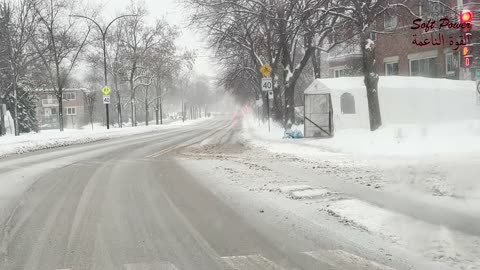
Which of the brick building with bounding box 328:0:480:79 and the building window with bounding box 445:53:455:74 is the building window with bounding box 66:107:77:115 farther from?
the building window with bounding box 445:53:455:74

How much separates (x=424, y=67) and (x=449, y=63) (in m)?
1.94

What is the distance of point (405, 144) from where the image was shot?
1556 cm

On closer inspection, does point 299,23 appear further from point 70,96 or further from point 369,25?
point 70,96

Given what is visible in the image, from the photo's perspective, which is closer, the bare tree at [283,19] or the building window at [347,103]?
the bare tree at [283,19]

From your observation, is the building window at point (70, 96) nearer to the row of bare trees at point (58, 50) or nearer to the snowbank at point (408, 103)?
the row of bare trees at point (58, 50)

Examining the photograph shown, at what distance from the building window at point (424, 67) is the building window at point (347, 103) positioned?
941cm

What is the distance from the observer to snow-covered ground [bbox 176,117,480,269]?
19.5ft

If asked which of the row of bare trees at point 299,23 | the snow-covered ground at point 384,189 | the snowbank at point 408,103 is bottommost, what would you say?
the snow-covered ground at point 384,189

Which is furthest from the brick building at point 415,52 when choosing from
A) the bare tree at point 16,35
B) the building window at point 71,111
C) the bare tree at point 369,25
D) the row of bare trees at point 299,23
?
the building window at point 71,111

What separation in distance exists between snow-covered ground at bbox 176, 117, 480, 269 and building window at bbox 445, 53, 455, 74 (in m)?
13.3

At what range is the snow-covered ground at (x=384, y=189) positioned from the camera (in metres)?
5.94

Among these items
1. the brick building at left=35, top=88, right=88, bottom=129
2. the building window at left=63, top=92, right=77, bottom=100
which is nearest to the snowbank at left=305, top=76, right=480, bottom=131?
the brick building at left=35, top=88, right=88, bottom=129

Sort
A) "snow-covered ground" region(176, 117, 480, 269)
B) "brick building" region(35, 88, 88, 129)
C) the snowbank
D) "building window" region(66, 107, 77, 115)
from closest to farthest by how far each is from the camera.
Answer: "snow-covered ground" region(176, 117, 480, 269) → the snowbank → "brick building" region(35, 88, 88, 129) → "building window" region(66, 107, 77, 115)

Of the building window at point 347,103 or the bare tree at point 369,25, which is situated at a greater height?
the bare tree at point 369,25
